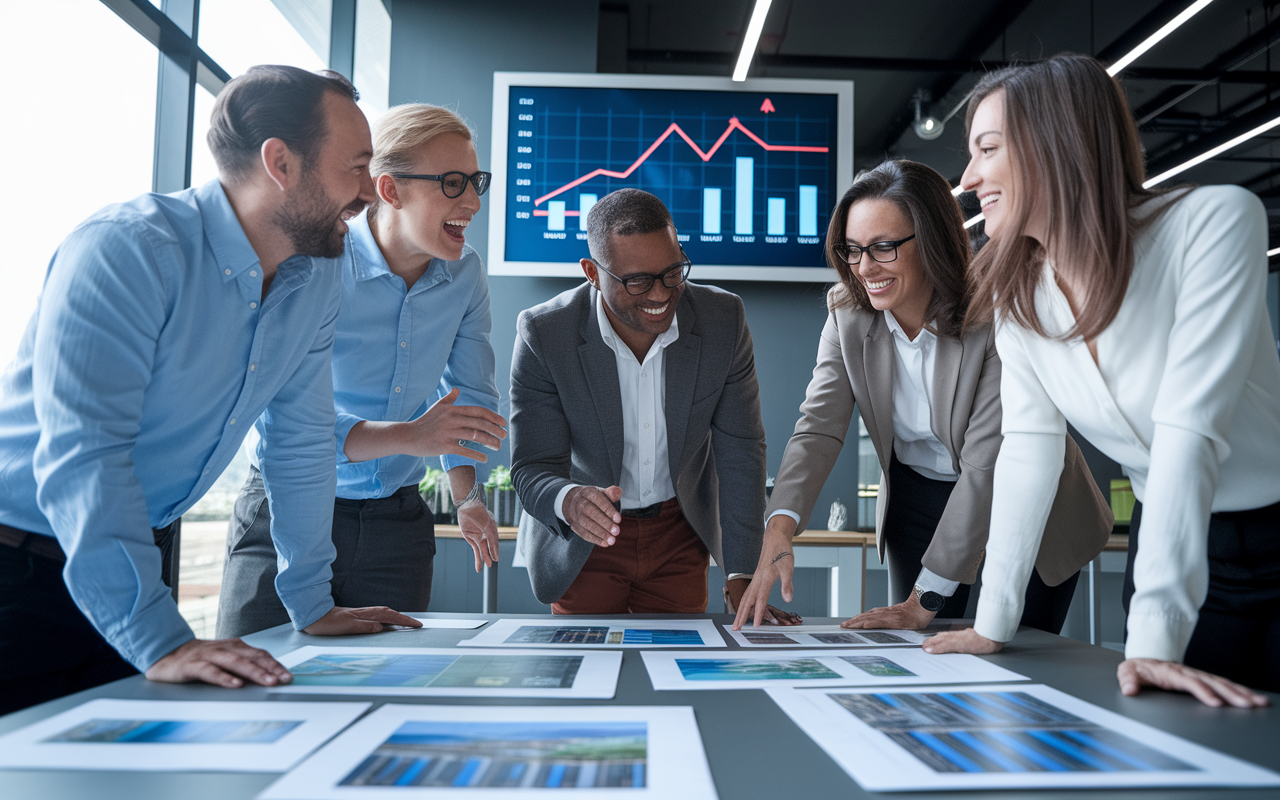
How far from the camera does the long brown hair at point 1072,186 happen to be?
1.05 metres

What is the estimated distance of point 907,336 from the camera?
171cm

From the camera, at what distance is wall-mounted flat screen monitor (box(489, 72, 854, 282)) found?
3.53 meters

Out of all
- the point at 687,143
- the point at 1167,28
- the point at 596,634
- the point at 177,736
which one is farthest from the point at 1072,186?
the point at 1167,28

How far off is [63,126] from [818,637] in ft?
7.58

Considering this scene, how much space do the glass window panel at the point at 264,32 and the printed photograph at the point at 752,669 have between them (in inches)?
92.1

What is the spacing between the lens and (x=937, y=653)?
1.14m

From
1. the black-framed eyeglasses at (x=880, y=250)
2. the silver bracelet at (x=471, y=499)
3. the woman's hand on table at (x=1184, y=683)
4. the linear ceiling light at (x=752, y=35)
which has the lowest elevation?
the woman's hand on table at (x=1184, y=683)

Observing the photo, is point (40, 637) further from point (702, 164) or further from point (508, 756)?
point (702, 164)

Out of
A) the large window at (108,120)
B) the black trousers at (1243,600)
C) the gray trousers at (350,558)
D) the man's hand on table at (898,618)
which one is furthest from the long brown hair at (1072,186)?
the large window at (108,120)

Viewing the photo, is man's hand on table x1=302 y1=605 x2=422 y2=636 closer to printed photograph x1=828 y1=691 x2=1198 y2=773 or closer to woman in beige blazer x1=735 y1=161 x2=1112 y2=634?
woman in beige blazer x1=735 y1=161 x2=1112 y2=634

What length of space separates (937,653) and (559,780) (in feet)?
2.39

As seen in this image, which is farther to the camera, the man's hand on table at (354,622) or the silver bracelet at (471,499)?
the silver bracelet at (471,499)

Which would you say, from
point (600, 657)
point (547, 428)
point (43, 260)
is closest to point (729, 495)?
point (547, 428)

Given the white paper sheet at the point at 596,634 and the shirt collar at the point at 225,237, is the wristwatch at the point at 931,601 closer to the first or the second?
the white paper sheet at the point at 596,634
